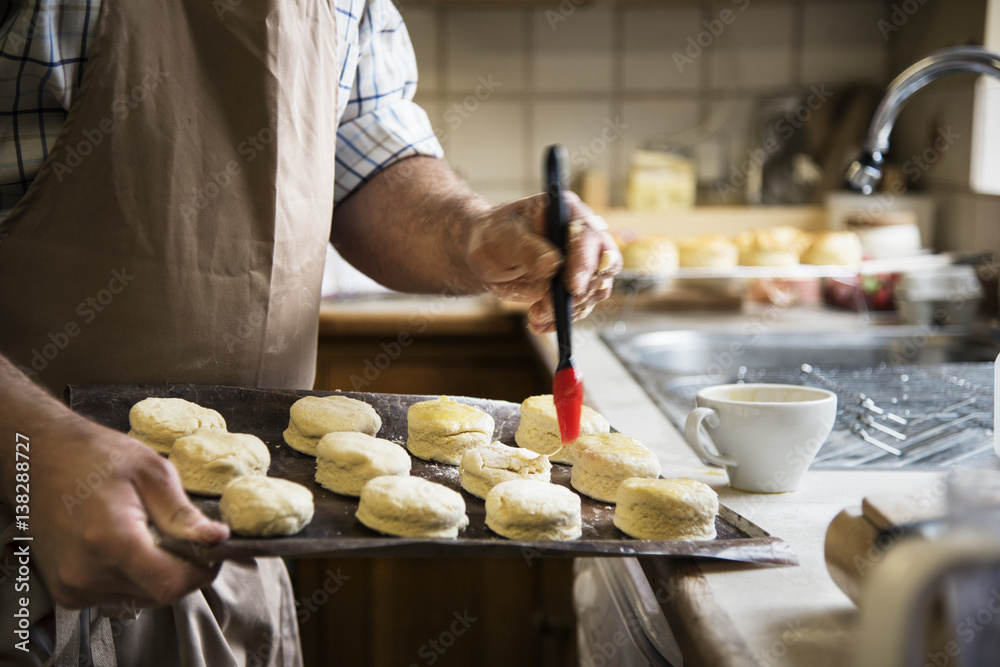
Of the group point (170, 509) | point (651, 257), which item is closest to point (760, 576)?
point (170, 509)

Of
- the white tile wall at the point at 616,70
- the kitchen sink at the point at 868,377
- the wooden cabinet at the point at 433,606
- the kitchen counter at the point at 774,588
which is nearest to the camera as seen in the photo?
the kitchen counter at the point at 774,588

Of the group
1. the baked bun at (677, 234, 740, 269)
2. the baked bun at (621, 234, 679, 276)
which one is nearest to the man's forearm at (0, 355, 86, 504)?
the baked bun at (621, 234, 679, 276)

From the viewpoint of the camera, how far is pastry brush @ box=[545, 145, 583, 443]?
2.80 ft

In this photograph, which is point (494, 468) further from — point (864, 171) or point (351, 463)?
point (864, 171)

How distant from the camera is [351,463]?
0.82 meters

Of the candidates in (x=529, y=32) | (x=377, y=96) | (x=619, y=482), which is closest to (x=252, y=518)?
(x=619, y=482)

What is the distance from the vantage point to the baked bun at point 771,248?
2043 mm

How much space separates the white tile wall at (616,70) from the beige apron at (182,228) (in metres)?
1.86

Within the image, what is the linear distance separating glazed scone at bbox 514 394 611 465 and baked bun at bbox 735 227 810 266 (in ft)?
3.91

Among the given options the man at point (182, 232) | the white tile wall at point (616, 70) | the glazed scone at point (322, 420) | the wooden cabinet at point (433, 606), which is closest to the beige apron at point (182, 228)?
the man at point (182, 232)

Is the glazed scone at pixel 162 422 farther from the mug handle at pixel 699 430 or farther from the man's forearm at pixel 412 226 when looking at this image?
the mug handle at pixel 699 430

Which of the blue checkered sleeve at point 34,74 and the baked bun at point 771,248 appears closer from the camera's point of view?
the blue checkered sleeve at point 34,74

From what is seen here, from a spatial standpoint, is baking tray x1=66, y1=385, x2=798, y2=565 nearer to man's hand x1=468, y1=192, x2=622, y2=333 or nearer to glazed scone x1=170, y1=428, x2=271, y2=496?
glazed scone x1=170, y1=428, x2=271, y2=496

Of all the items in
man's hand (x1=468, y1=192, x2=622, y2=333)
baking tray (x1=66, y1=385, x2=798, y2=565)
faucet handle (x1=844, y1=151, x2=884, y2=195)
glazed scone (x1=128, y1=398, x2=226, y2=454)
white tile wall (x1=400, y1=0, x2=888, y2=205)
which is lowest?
baking tray (x1=66, y1=385, x2=798, y2=565)
